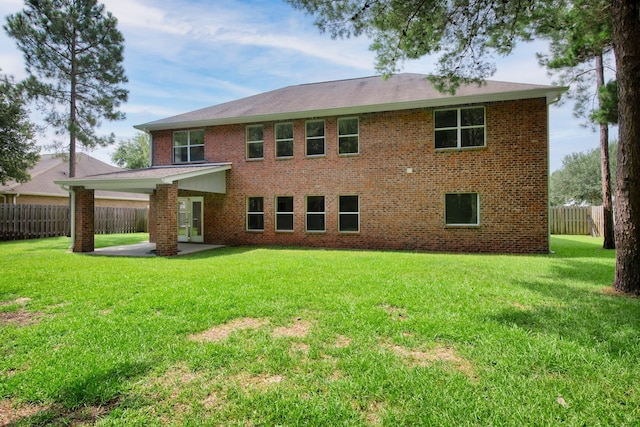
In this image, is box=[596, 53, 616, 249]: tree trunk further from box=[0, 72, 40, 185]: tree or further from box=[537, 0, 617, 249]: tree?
box=[0, 72, 40, 185]: tree

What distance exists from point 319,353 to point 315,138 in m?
12.0

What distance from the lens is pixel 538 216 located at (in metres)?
11.9

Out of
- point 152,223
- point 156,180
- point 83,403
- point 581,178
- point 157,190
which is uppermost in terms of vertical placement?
point 581,178

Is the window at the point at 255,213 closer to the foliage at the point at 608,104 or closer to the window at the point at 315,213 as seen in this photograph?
the window at the point at 315,213

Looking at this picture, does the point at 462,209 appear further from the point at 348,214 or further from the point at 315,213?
the point at 315,213

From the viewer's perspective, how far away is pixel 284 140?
1506cm

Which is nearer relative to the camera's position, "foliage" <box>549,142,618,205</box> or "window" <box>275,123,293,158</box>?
"window" <box>275,123,293,158</box>

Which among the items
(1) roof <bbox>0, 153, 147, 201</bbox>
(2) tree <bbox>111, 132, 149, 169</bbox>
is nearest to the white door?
(1) roof <bbox>0, 153, 147, 201</bbox>

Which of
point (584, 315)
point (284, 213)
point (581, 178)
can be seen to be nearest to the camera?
point (584, 315)

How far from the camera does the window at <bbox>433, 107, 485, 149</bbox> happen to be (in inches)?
499

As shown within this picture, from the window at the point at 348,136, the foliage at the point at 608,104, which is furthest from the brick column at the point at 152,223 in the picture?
the foliage at the point at 608,104

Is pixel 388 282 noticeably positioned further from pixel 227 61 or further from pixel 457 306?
pixel 227 61

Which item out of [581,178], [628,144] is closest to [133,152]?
[628,144]

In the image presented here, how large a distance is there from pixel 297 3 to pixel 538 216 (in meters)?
10.3
